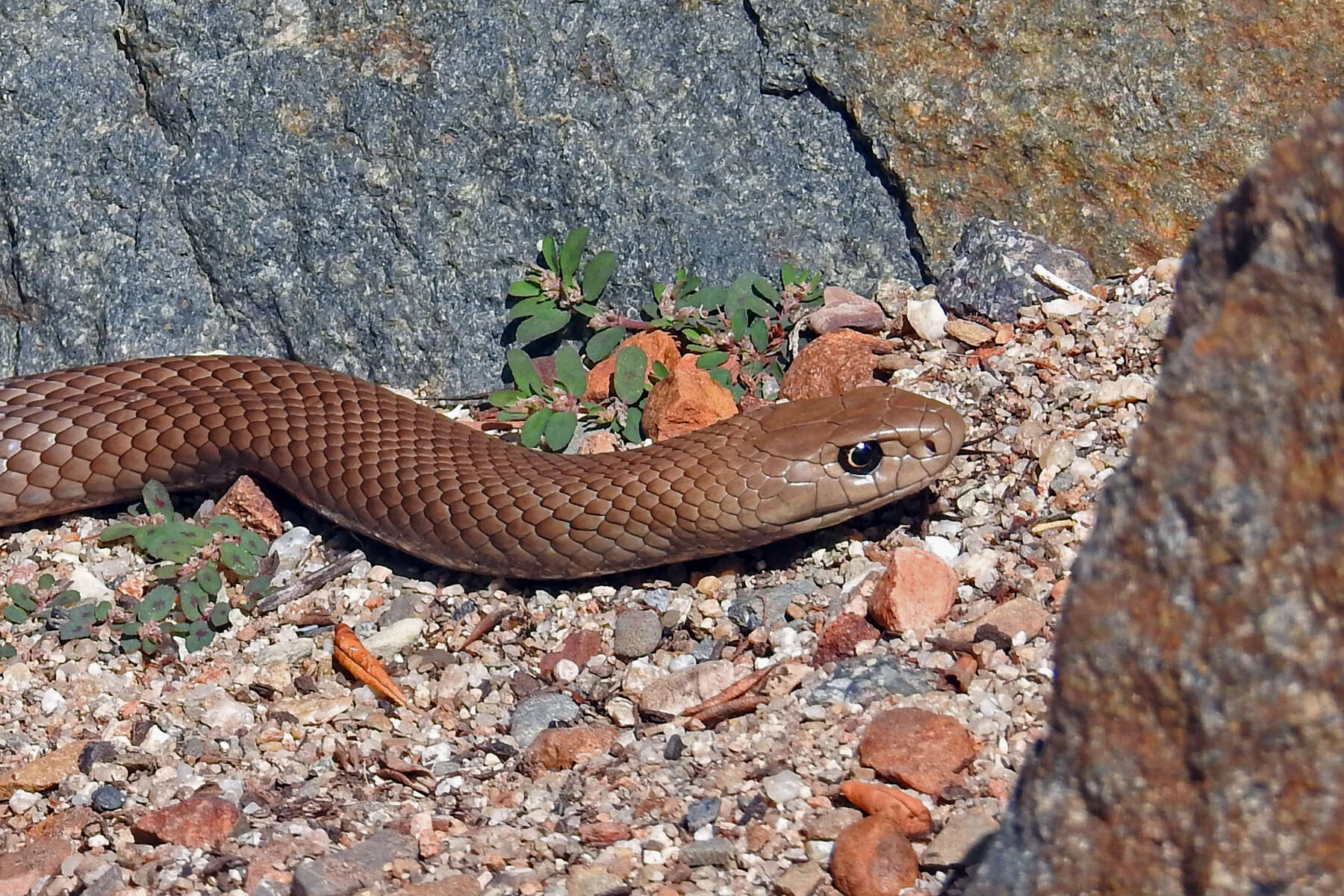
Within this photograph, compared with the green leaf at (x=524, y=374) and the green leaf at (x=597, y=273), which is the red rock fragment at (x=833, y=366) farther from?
the green leaf at (x=524, y=374)

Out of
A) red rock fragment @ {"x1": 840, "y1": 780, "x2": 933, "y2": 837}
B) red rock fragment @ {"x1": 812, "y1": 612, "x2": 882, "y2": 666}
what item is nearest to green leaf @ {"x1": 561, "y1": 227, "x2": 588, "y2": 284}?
red rock fragment @ {"x1": 812, "y1": 612, "x2": 882, "y2": 666}

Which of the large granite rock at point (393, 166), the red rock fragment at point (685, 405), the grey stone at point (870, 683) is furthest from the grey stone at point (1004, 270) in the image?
the grey stone at point (870, 683)

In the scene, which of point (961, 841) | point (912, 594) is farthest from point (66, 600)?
→ point (961, 841)

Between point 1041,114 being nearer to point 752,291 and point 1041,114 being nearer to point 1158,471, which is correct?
point 752,291

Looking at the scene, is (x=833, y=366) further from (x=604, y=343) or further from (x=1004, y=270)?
(x=604, y=343)

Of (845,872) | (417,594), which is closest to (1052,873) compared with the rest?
(845,872)
